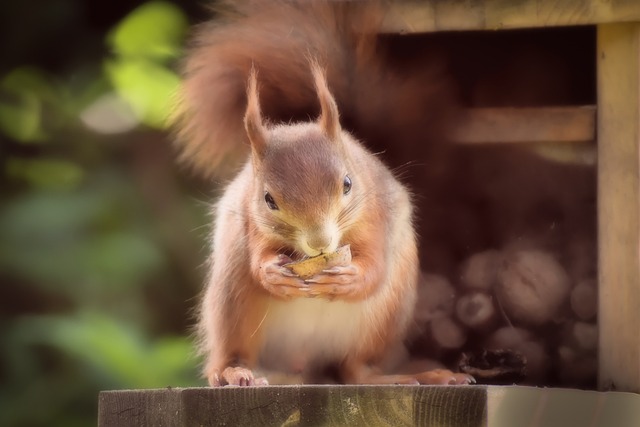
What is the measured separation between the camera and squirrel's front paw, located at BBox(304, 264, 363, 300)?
6.08ft

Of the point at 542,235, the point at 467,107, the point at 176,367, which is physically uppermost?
the point at 467,107

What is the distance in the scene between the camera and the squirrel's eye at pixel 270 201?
1.86 meters

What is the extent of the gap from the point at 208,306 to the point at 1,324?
0.61 m

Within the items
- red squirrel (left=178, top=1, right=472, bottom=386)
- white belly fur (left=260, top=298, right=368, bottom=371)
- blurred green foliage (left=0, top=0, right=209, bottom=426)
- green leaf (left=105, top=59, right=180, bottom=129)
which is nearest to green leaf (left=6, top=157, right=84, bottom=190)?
blurred green foliage (left=0, top=0, right=209, bottom=426)

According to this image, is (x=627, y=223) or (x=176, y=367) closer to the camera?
(x=627, y=223)

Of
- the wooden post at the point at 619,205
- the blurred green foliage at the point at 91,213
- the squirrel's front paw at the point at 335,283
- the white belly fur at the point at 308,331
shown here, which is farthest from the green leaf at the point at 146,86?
the wooden post at the point at 619,205

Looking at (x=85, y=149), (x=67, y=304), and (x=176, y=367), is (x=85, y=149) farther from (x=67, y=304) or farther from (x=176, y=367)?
(x=176, y=367)

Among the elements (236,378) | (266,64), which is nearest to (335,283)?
(236,378)

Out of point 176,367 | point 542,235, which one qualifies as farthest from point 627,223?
point 176,367

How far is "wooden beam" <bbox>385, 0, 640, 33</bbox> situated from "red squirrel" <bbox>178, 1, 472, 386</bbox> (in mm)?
62

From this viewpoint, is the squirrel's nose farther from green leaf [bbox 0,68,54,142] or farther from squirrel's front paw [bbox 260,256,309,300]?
green leaf [bbox 0,68,54,142]

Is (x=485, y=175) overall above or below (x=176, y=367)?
above

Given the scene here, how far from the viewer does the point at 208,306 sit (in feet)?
6.83

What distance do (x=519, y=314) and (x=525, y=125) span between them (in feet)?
0.98
